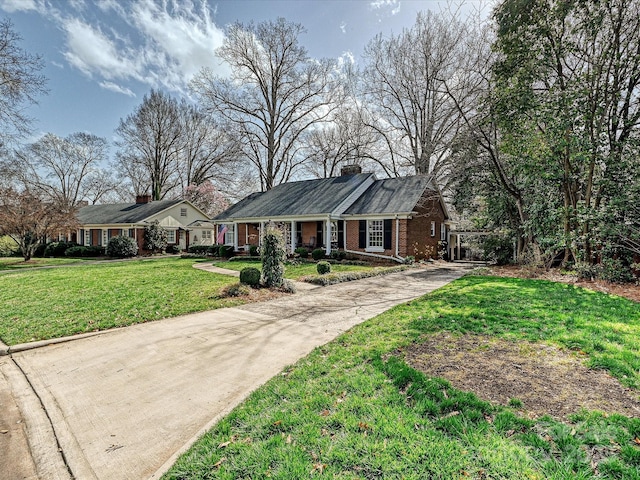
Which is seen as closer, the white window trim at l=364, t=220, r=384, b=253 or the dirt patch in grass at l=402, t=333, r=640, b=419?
the dirt patch in grass at l=402, t=333, r=640, b=419

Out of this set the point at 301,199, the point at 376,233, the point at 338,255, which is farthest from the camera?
the point at 301,199

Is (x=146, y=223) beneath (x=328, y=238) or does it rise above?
above

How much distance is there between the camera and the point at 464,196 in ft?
66.5

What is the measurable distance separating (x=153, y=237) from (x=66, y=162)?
83.3 ft

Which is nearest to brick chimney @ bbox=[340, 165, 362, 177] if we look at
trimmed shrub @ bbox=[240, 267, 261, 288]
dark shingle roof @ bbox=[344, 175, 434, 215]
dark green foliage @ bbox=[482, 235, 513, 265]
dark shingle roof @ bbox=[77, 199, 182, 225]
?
dark shingle roof @ bbox=[344, 175, 434, 215]

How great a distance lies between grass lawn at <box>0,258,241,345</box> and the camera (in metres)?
6.12

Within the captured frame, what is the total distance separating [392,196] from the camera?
18.9 metres

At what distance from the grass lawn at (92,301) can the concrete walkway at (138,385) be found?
683 mm

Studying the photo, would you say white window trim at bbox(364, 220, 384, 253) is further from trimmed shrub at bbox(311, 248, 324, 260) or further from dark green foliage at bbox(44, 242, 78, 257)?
dark green foliage at bbox(44, 242, 78, 257)

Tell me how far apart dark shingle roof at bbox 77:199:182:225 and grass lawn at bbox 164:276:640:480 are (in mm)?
26682

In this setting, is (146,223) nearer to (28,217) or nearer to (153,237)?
(153,237)

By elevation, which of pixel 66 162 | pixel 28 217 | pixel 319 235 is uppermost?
pixel 66 162

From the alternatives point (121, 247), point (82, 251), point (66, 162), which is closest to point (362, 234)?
point (121, 247)

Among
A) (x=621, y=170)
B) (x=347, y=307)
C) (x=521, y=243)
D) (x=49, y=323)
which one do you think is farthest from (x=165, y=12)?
(x=521, y=243)
